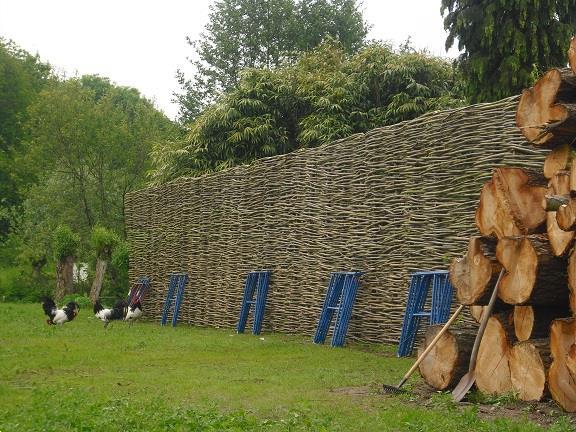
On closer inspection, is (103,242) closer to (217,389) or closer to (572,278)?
(217,389)

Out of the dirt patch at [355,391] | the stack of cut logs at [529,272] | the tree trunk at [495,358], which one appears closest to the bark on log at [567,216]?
the stack of cut logs at [529,272]

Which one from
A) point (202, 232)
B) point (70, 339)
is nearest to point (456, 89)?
point (202, 232)

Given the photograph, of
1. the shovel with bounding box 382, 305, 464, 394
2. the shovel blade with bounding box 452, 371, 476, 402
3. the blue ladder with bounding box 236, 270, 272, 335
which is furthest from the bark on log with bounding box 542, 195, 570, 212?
the blue ladder with bounding box 236, 270, 272, 335

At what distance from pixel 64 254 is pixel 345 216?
44.3 feet

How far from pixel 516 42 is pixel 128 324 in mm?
9022

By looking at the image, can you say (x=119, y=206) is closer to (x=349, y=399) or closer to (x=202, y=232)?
(x=202, y=232)

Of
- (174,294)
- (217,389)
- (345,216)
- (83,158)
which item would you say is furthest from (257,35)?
(217,389)

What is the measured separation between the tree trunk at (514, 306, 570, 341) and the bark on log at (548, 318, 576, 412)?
12.8 inches

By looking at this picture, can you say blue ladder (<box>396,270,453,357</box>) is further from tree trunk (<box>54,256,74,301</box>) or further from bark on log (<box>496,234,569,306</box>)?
tree trunk (<box>54,256,74,301</box>)

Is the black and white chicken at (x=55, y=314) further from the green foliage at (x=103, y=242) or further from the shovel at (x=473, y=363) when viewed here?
the shovel at (x=473, y=363)

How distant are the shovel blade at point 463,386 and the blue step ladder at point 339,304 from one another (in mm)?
4459

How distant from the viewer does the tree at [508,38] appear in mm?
16016

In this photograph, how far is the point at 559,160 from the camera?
6609 millimetres

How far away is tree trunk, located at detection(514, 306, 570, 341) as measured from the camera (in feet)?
20.8
